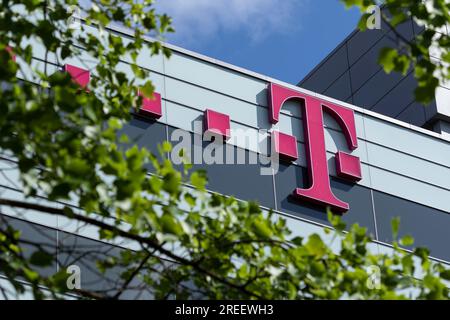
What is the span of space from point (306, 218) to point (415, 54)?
1173cm

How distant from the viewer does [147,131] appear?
60.5 ft

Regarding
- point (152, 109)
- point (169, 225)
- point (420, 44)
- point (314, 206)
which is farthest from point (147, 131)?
point (169, 225)

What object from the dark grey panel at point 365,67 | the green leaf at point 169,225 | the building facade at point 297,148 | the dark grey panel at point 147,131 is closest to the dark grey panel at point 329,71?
the dark grey panel at point 365,67

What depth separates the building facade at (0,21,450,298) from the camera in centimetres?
1903

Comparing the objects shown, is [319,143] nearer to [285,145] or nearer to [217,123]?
[285,145]

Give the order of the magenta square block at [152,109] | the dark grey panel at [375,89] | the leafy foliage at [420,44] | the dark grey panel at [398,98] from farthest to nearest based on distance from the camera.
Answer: the dark grey panel at [375,89] → the dark grey panel at [398,98] → the magenta square block at [152,109] → the leafy foliage at [420,44]

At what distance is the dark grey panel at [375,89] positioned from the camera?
28.9 m

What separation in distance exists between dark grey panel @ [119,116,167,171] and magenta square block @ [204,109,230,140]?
94cm

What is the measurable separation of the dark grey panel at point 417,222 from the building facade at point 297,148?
0.03 meters

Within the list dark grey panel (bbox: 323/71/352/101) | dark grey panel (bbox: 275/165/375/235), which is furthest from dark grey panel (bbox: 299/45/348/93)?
dark grey panel (bbox: 275/165/375/235)

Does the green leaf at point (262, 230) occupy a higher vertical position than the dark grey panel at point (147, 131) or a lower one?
lower

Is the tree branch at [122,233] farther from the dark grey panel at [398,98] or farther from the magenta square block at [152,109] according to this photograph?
the dark grey panel at [398,98]

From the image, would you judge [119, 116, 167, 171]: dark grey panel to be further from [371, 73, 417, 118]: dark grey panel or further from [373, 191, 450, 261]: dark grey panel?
[371, 73, 417, 118]: dark grey panel
